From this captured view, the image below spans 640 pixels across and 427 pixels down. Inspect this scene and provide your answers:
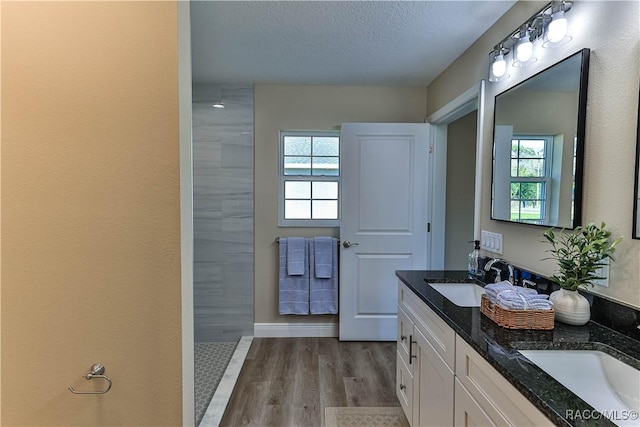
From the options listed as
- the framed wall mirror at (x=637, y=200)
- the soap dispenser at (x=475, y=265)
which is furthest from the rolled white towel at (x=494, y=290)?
the soap dispenser at (x=475, y=265)

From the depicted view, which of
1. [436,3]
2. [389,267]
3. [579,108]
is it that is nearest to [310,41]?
[436,3]

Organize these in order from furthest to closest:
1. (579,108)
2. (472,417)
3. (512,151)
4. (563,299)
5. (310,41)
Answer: (310,41), (512,151), (579,108), (563,299), (472,417)

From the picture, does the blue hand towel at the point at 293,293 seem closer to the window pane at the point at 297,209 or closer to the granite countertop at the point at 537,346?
the window pane at the point at 297,209

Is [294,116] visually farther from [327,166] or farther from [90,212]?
[90,212]

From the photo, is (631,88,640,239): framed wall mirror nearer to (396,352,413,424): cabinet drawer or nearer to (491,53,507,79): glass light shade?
(491,53,507,79): glass light shade

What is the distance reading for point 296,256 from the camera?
10.0 ft

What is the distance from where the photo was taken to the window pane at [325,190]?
321 centimetres

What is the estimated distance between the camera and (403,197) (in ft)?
9.82

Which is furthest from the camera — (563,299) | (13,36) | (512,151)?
(512,151)

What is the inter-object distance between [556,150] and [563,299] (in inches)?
25.6

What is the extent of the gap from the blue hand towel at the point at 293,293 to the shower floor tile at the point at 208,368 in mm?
599

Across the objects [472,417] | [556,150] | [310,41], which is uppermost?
[310,41]

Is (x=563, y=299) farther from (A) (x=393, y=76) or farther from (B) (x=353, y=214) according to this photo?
(A) (x=393, y=76)

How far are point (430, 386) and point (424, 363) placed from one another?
11 centimetres
